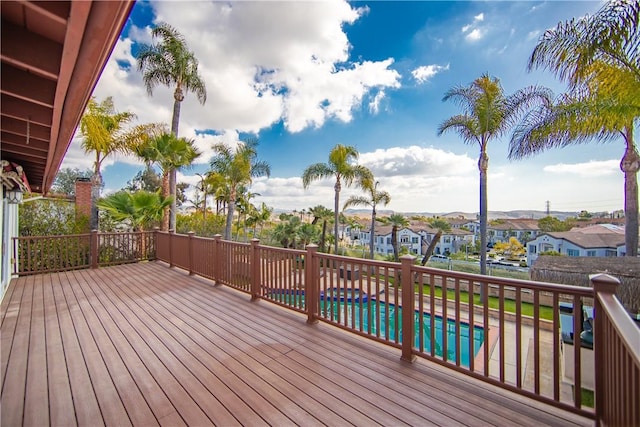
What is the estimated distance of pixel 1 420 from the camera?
180 centimetres

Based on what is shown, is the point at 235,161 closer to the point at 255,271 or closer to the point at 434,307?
the point at 255,271

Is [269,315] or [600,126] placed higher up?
[600,126]

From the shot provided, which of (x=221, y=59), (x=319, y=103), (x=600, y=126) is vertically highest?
(x=319, y=103)

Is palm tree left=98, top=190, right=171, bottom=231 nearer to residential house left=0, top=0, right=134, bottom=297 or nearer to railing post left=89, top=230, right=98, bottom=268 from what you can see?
railing post left=89, top=230, right=98, bottom=268

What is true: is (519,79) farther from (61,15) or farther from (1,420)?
(1,420)

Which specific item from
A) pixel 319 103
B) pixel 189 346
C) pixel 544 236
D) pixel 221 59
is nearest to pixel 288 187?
pixel 319 103

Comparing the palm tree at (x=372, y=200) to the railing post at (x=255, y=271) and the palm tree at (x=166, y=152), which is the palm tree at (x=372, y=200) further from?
the railing post at (x=255, y=271)

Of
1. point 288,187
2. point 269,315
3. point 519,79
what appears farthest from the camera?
point 288,187

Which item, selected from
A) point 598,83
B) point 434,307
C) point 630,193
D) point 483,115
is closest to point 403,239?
point 483,115

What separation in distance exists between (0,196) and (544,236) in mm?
41564

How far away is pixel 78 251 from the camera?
22.0ft

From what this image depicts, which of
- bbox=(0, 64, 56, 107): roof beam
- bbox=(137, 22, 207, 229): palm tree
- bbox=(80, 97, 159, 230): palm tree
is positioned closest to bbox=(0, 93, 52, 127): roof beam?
bbox=(0, 64, 56, 107): roof beam

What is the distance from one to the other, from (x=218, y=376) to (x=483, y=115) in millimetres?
12286

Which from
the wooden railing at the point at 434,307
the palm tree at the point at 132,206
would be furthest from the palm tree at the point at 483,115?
the palm tree at the point at 132,206
